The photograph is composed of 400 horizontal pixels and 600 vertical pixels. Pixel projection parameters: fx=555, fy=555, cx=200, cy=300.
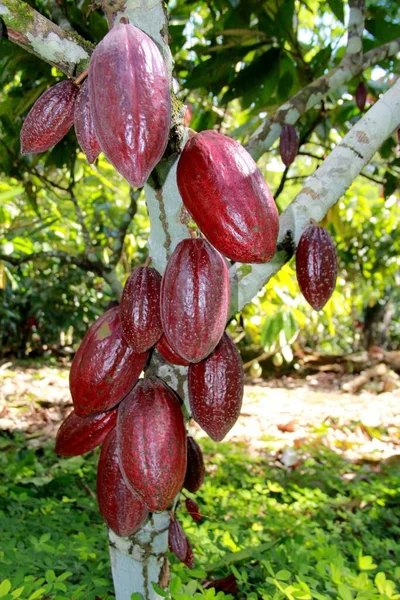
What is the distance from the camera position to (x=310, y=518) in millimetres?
2156

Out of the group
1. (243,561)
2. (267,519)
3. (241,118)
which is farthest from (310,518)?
(241,118)

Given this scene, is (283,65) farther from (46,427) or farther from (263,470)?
(46,427)

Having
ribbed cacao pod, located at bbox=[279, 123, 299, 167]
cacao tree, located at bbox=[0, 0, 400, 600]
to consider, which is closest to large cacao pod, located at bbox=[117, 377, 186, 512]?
cacao tree, located at bbox=[0, 0, 400, 600]

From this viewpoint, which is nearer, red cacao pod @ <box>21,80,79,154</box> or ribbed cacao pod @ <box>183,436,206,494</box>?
red cacao pod @ <box>21,80,79,154</box>

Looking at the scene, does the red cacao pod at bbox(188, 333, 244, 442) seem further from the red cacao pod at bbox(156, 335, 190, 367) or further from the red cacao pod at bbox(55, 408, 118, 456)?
the red cacao pod at bbox(55, 408, 118, 456)

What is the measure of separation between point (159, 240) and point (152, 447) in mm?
287

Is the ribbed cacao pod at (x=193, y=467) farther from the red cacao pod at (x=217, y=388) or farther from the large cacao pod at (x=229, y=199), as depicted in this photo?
the large cacao pod at (x=229, y=199)

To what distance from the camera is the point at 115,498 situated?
80 centimetres

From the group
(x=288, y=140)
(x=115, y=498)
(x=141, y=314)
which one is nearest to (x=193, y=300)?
(x=141, y=314)

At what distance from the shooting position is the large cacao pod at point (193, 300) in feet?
2.12

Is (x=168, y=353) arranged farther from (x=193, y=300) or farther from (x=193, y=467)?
(x=193, y=467)

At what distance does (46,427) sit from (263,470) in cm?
137

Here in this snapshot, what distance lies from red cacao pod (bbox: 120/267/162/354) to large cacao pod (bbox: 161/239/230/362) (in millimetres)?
52

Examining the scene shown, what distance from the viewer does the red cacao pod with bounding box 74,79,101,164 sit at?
65 cm
